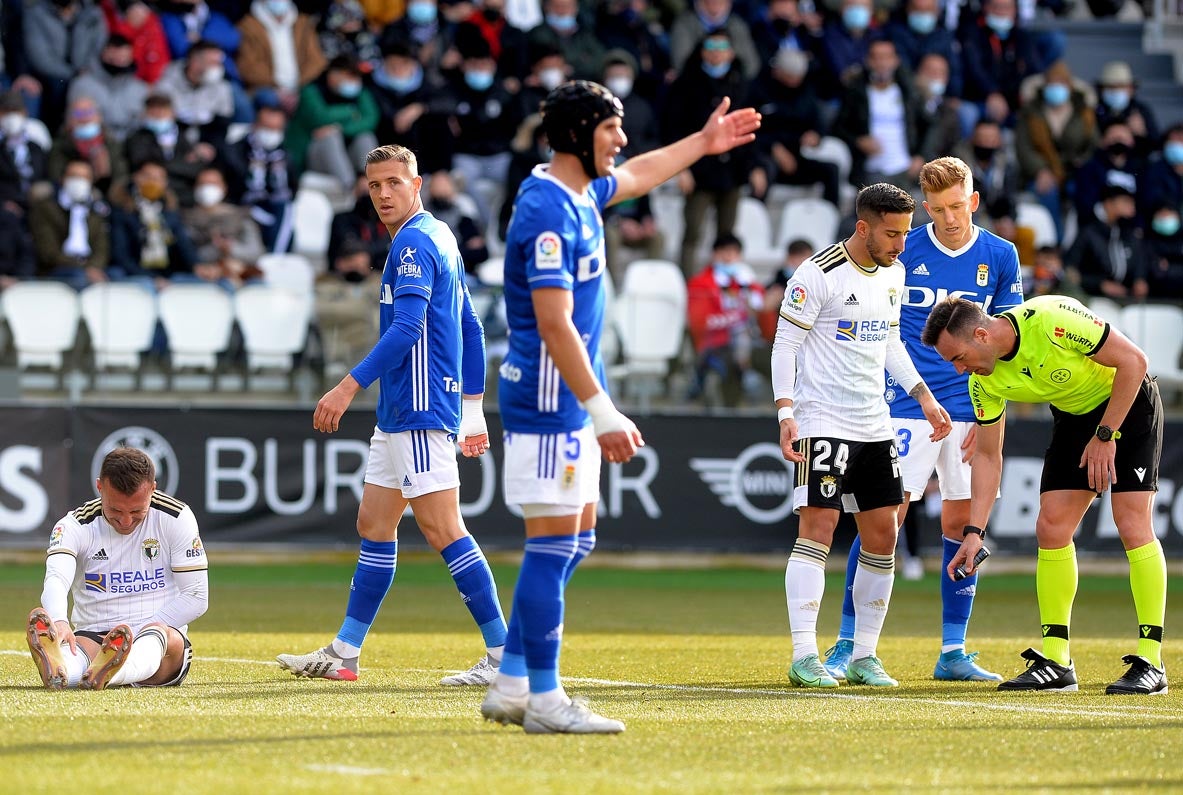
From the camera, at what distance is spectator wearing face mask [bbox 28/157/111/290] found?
17.2 metres

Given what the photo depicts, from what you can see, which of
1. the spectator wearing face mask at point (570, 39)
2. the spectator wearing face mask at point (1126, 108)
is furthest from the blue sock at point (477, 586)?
the spectator wearing face mask at point (1126, 108)

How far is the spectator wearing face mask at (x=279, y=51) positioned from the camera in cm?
2078

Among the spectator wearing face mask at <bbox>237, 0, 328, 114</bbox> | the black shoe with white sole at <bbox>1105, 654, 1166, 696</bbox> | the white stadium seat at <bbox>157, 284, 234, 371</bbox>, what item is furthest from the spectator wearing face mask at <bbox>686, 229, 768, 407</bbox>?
the black shoe with white sole at <bbox>1105, 654, 1166, 696</bbox>

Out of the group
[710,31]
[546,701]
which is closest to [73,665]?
[546,701]

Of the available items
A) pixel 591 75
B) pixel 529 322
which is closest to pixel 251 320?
pixel 591 75

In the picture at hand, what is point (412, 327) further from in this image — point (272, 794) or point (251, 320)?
point (251, 320)

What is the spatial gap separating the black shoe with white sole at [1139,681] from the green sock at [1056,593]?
0.31 m

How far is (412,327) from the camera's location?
25.1ft

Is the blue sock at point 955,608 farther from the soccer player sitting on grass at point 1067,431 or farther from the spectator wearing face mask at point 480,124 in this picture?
the spectator wearing face mask at point 480,124

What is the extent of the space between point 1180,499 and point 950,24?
9001 millimetres

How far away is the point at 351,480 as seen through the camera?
53.1ft

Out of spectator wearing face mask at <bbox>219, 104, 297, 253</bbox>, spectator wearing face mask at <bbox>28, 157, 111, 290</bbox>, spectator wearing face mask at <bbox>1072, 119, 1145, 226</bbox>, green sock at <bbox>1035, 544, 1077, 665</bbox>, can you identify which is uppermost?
spectator wearing face mask at <bbox>1072, 119, 1145, 226</bbox>

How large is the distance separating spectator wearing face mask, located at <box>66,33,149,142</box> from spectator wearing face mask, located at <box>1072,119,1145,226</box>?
1114 cm

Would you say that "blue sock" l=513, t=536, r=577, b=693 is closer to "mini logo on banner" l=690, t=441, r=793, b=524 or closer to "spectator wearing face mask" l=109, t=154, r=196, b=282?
"mini logo on banner" l=690, t=441, r=793, b=524
